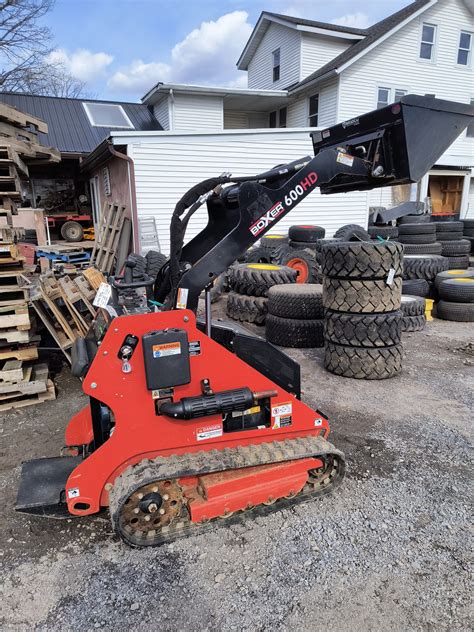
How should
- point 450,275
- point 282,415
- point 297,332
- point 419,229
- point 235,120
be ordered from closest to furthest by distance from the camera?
point 282,415 → point 297,332 → point 450,275 → point 419,229 → point 235,120

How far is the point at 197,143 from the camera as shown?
12734 mm

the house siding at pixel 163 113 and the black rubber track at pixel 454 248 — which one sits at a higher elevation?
the house siding at pixel 163 113

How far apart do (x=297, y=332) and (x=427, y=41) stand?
20787mm

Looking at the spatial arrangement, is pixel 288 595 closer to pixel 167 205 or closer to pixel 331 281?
pixel 331 281

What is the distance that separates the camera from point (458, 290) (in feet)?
26.2

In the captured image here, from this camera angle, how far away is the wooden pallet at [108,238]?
502 inches

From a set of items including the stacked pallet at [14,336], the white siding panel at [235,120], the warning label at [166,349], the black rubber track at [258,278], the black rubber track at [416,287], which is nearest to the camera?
the warning label at [166,349]

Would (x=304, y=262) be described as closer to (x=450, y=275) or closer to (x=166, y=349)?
(x=450, y=275)

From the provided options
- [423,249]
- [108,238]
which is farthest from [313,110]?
[423,249]

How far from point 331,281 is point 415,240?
6.43 metres

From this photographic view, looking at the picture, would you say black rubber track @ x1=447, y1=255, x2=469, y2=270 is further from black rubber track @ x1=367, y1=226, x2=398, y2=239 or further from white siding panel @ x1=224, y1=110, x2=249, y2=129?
white siding panel @ x1=224, y1=110, x2=249, y2=129

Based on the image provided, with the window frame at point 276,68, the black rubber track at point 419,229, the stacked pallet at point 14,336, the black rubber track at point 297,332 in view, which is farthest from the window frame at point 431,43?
the stacked pallet at point 14,336

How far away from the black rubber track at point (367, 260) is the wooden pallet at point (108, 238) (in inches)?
343

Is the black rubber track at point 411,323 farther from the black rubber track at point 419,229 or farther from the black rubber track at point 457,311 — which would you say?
the black rubber track at point 419,229
